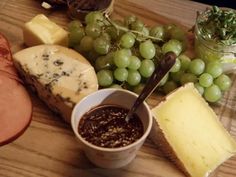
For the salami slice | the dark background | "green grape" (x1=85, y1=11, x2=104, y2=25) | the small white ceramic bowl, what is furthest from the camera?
the dark background

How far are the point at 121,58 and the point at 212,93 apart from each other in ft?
0.74

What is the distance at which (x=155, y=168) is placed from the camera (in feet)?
3.08

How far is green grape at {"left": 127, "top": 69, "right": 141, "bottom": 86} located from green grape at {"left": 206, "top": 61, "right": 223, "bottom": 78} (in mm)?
164

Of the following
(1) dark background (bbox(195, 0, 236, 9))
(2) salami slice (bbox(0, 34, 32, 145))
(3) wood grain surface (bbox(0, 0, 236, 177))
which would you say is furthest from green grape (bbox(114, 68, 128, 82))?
(1) dark background (bbox(195, 0, 236, 9))

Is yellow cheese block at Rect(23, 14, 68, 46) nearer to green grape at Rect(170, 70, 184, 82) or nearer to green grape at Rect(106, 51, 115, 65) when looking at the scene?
green grape at Rect(106, 51, 115, 65)

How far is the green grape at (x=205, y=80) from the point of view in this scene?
1.02 metres

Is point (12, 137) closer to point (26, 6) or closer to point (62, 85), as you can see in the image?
point (62, 85)

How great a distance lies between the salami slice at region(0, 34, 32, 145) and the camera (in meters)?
0.97

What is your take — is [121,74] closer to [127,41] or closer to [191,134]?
[127,41]

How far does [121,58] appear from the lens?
0.97 metres

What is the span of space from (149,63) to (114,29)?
12 cm

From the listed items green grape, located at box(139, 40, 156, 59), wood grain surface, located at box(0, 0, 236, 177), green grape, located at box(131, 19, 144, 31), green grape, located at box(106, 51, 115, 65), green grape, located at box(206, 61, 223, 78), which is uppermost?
green grape, located at box(131, 19, 144, 31)

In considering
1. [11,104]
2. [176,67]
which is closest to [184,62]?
[176,67]

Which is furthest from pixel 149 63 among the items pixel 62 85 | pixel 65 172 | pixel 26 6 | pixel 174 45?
pixel 26 6
